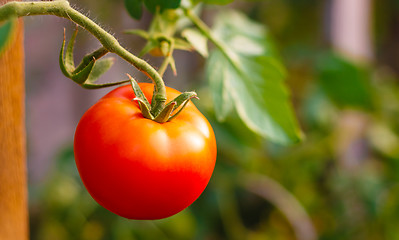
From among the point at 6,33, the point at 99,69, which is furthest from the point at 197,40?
the point at 6,33

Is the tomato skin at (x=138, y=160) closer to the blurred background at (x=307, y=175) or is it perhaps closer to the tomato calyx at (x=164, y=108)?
the tomato calyx at (x=164, y=108)

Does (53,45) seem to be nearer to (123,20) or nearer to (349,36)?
(123,20)

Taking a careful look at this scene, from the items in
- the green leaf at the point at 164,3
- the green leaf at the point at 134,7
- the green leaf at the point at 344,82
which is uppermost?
the green leaf at the point at 164,3

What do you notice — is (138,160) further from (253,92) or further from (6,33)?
(253,92)

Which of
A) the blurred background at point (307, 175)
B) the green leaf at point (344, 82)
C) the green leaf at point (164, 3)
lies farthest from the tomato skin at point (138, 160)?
the green leaf at point (344, 82)

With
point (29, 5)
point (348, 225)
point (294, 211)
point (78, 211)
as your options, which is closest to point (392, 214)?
point (348, 225)

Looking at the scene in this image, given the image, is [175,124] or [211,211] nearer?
[175,124]

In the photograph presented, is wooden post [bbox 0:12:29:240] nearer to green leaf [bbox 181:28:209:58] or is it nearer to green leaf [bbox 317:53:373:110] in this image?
green leaf [bbox 181:28:209:58]
